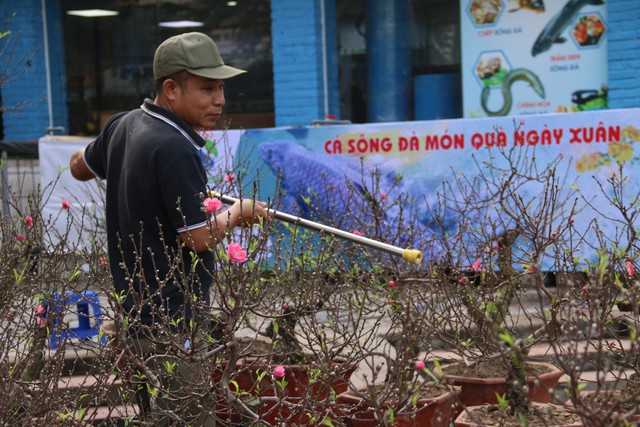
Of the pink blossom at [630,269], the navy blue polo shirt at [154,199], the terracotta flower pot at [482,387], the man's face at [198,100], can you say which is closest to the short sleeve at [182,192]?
the navy blue polo shirt at [154,199]

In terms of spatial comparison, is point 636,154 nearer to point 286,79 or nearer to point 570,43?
point 570,43

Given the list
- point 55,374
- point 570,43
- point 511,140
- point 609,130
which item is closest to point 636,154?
point 609,130

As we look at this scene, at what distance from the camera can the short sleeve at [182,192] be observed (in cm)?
Result: 350

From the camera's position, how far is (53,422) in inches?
140

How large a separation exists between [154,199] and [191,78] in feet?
1.61

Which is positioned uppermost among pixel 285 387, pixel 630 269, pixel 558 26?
pixel 558 26

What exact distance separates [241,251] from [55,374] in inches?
32.2

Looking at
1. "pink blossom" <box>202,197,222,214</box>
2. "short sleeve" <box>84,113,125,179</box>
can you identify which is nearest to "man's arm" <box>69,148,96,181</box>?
"short sleeve" <box>84,113,125,179</box>

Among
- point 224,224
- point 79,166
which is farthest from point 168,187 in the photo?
point 79,166

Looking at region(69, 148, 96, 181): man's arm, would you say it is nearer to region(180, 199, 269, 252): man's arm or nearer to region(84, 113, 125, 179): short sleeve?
region(84, 113, 125, 179): short sleeve

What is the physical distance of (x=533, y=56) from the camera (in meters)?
11.0

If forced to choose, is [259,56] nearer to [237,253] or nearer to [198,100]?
[198,100]

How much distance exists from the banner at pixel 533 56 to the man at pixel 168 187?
7.66 meters

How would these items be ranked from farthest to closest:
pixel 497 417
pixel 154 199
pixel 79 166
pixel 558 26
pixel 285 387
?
pixel 558 26, pixel 285 387, pixel 497 417, pixel 79 166, pixel 154 199
